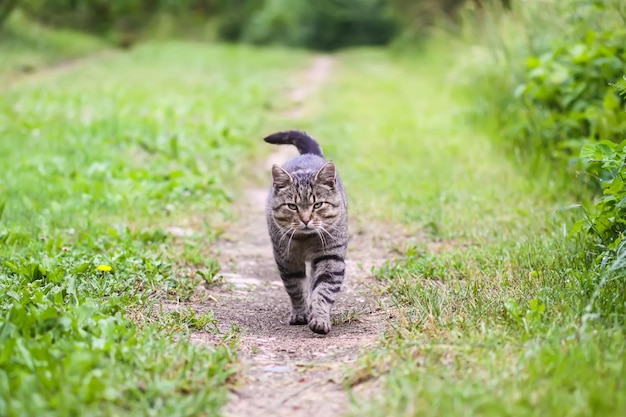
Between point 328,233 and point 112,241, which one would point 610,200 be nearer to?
point 328,233

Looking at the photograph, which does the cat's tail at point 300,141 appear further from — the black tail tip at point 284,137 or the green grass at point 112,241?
the green grass at point 112,241

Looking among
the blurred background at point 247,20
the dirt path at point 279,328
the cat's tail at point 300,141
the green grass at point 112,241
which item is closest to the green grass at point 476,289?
the dirt path at point 279,328

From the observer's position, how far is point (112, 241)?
574 cm

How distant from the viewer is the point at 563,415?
8.96ft

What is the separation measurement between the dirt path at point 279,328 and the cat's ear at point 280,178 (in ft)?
2.95

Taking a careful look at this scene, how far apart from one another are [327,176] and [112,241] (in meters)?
1.90

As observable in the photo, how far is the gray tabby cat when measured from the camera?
488cm

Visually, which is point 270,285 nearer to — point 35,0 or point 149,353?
point 149,353

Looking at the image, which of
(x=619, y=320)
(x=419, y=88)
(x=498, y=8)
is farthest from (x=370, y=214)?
(x=419, y=88)

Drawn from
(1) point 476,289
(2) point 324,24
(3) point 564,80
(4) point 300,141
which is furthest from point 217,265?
(2) point 324,24

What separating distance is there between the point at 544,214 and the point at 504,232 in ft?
1.90

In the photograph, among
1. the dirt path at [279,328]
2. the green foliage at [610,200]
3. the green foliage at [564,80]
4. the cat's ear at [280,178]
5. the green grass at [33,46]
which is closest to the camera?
the dirt path at [279,328]

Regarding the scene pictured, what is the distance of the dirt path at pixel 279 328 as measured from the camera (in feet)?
11.0

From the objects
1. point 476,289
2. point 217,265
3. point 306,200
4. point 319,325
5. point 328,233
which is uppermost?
point 306,200
